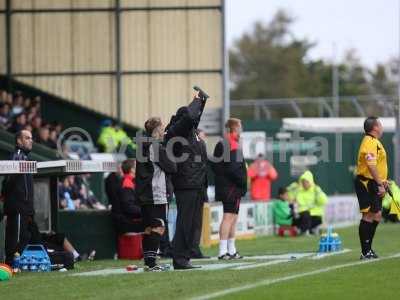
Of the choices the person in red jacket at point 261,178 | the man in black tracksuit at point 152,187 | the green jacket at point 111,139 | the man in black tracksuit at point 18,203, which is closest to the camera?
the man in black tracksuit at point 152,187

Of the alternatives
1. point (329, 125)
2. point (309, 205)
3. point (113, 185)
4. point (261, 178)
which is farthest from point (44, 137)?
point (329, 125)

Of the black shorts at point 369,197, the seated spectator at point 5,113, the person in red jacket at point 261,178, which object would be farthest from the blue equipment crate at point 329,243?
the person in red jacket at point 261,178

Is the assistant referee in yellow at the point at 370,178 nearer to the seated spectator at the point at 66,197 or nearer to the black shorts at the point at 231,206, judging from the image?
the black shorts at the point at 231,206

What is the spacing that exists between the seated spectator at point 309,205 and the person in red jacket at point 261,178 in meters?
2.13

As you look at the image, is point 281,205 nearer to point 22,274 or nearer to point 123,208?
point 123,208

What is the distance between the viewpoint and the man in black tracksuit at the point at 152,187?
17.1 m

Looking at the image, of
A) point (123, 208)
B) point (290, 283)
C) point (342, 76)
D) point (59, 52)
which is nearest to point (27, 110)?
point (59, 52)

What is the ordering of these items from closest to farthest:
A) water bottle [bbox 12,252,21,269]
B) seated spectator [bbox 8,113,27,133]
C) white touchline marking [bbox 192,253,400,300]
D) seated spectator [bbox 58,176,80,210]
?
1. white touchline marking [bbox 192,253,400,300]
2. water bottle [bbox 12,252,21,269]
3. seated spectator [bbox 58,176,80,210]
4. seated spectator [bbox 8,113,27,133]

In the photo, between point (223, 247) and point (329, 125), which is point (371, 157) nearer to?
point (223, 247)

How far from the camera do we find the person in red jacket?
107 ft

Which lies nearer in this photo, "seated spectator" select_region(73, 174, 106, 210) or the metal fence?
"seated spectator" select_region(73, 174, 106, 210)

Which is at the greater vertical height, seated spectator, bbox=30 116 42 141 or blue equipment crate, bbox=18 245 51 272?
seated spectator, bbox=30 116 42 141

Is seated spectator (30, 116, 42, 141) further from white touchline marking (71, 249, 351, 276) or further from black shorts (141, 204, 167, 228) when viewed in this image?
black shorts (141, 204, 167, 228)

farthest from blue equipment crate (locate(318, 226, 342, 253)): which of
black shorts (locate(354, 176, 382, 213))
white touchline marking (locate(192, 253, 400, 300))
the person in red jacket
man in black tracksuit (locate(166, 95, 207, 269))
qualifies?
the person in red jacket
